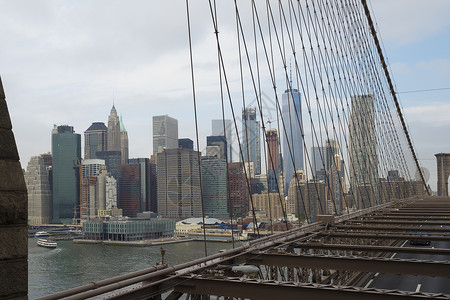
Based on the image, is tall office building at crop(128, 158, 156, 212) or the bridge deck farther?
tall office building at crop(128, 158, 156, 212)

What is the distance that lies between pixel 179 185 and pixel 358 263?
12154cm

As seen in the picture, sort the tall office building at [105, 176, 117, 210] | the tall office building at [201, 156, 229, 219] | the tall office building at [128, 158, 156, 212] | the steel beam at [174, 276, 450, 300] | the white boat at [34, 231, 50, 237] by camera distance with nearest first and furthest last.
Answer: the steel beam at [174, 276, 450, 300], the white boat at [34, 231, 50, 237], the tall office building at [201, 156, 229, 219], the tall office building at [105, 176, 117, 210], the tall office building at [128, 158, 156, 212]

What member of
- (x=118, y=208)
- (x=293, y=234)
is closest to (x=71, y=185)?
(x=118, y=208)

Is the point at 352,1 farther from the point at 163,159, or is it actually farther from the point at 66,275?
the point at 163,159

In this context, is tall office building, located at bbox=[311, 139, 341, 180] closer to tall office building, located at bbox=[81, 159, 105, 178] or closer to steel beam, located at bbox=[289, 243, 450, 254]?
steel beam, located at bbox=[289, 243, 450, 254]

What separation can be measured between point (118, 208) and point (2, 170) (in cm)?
14256

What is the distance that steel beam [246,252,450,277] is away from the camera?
536 centimetres

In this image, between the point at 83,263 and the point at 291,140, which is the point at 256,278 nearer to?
the point at 291,140

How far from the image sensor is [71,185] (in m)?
144

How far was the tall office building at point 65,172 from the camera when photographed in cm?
12975

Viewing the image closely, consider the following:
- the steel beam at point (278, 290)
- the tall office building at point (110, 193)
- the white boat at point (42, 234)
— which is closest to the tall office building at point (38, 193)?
the tall office building at point (110, 193)

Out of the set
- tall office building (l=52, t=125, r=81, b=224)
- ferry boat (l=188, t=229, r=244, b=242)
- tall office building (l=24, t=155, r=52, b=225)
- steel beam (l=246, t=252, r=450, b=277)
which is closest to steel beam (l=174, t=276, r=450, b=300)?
steel beam (l=246, t=252, r=450, b=277)

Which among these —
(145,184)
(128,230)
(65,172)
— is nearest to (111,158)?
(65,172)

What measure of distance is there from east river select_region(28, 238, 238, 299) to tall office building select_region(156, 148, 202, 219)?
4644 centimetres
